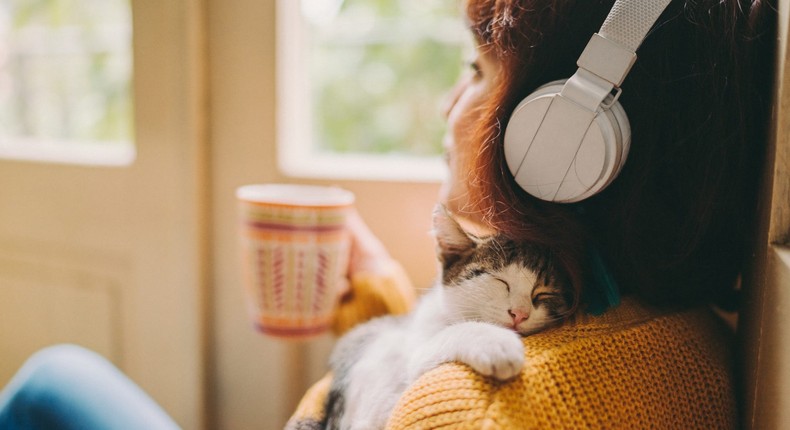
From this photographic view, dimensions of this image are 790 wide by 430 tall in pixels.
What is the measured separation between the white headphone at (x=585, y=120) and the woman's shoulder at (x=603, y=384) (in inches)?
5.4

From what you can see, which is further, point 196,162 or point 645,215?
point 196,162

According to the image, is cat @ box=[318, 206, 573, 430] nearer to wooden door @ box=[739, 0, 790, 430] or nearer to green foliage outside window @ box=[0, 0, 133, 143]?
wooden door @ box=[739, 0, 790, 430]

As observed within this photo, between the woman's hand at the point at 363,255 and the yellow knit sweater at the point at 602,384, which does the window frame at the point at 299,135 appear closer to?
the woman's hand at the point at 363,255

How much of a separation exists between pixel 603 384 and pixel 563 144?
0.21 meters

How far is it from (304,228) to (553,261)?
0.36 m

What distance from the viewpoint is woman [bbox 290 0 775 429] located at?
1.62ft

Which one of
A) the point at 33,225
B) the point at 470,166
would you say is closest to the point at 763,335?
the point at 470,166

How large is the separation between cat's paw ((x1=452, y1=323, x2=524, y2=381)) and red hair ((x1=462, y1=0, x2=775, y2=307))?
0.11 m

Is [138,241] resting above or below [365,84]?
below

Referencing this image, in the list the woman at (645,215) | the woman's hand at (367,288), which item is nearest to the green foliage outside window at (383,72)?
the woman's hand at (367,288)

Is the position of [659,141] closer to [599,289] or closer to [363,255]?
[599,289]

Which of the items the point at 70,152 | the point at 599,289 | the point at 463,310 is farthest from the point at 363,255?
the point at 70,152

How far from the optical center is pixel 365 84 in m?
1.30

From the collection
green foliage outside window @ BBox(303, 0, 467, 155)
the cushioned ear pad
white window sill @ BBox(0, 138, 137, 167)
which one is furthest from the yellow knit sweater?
white window sill @ BBox(0, 138, 137, 167)
